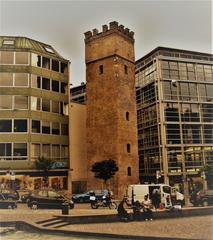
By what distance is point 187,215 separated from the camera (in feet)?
44.8

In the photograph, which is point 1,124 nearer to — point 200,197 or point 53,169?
point 53,169

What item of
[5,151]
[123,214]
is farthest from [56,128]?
[123,214]

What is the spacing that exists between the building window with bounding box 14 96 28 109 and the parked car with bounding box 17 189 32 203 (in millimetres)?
6024

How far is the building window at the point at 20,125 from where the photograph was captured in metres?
21.2

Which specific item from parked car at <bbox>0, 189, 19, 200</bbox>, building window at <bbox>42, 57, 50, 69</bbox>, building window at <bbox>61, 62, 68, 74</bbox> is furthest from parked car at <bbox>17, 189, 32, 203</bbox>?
building window at <bbox>61, 62, 68, 74</bbox>

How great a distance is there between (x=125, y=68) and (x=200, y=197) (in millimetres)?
13968

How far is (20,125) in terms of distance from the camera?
21531 millimetres

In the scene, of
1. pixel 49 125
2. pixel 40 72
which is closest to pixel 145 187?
pixel 49 125

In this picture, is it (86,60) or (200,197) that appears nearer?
(200,197)

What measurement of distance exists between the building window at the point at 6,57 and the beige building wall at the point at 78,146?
690cm

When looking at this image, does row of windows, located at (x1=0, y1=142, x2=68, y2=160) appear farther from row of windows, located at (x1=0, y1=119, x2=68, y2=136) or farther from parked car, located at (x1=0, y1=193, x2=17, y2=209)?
parked car, located at (x1=0, y1=193, x2=17, y2=209)

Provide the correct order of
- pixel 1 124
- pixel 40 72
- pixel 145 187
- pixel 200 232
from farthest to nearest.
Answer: pixel 40 72, pixel 1 124, pixel 145 187, pixel 200 232

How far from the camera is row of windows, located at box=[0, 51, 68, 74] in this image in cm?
2108

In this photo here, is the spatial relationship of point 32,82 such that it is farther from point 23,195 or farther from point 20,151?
point 23,195
